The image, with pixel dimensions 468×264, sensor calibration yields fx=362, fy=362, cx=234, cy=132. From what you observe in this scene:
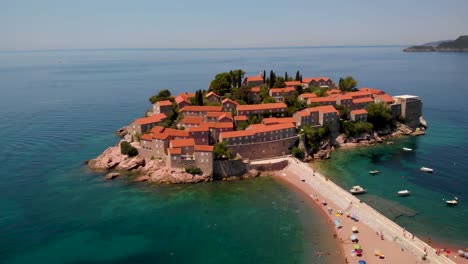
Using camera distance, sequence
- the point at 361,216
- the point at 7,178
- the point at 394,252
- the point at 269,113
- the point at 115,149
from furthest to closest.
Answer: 1. the point at 269,113
2. the point at 115,149
3. the point at 7,178
4. the point at 361,216
5. the point at 394,252

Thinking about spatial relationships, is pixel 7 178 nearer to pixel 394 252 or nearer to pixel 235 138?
pixel 235 138

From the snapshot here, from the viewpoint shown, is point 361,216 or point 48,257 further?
point 361,216

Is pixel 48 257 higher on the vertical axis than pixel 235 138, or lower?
lower

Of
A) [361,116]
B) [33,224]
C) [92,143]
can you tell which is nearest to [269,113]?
[361,116]

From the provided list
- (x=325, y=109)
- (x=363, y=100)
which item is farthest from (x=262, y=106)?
(x=363, y=100)

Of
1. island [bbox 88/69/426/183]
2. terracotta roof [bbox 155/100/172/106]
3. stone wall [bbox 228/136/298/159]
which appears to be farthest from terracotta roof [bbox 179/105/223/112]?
stone wall [bbox 228/136/298/159]
